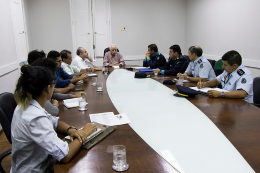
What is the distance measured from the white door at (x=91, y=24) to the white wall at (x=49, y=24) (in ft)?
0.64

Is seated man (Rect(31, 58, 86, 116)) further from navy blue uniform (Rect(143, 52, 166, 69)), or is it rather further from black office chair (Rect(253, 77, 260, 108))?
navy blue uniform (Rect(143, 52, 166, 69))

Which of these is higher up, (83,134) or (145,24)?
(145,24)

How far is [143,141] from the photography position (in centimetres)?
128

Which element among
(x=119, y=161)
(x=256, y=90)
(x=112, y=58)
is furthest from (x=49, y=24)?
(x=119, y=161)

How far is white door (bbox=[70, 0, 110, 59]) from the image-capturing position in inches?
236

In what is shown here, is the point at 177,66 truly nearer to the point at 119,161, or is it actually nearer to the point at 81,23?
the point at 119,161

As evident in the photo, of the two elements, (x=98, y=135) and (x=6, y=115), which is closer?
(x=98, y=135)

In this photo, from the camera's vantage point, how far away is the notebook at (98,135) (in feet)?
4.03

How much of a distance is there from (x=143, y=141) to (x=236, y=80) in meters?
1.66

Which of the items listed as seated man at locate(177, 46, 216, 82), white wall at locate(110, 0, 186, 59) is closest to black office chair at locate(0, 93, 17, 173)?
seated man at locate(177, 46, 216, 82)

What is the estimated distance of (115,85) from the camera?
292 centimetres

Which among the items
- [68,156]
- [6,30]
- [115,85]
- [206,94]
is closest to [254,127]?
[206,94]

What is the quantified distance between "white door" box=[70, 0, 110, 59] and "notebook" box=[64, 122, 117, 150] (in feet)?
16.8

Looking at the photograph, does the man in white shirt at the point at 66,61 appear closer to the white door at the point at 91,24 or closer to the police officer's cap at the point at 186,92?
the police officer's cap at the point at 186,92
